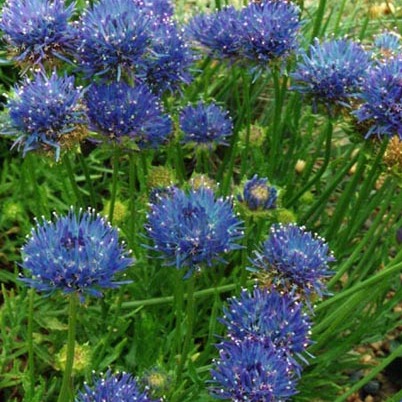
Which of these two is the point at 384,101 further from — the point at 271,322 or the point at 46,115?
the point at 46,115

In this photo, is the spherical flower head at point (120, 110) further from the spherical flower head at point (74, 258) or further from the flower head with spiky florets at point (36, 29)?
the spherical flower head at point (74, 258)

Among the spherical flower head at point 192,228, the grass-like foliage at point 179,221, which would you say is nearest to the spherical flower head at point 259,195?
the grass-like foliage at point 179,221

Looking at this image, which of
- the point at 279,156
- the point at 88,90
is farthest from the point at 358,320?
the point at 88,90

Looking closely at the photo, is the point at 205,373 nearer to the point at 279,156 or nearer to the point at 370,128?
the point at 370,128

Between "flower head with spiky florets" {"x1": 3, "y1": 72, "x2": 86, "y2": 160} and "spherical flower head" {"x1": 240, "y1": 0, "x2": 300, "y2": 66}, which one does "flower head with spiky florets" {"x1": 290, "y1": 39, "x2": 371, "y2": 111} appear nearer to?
"spherical flower head" {"x1": 240, "y1": 0, "x2": 300, "y2": 66}

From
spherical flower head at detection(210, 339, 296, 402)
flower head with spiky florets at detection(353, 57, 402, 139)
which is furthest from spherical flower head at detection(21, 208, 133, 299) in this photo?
flower head with spiky florets at detection(353, 57, 402, 139)
